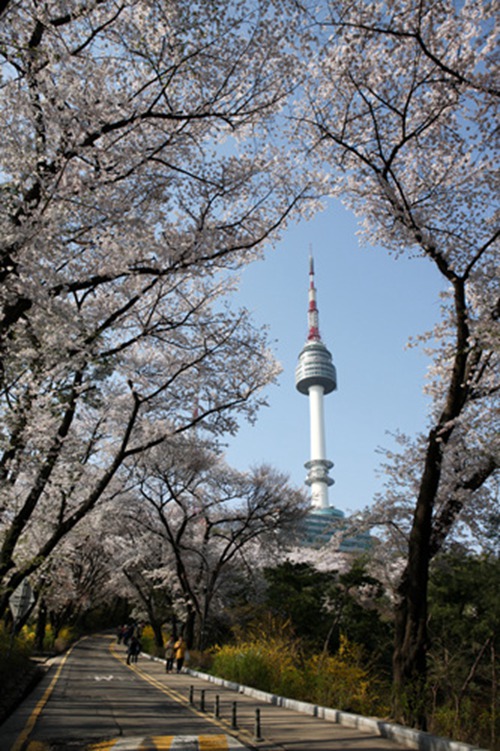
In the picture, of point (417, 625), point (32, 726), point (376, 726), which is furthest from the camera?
point (417, 625)

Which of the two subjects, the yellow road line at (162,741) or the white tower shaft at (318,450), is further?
the white tower shaft at (318,450)

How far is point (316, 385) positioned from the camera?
189 meters

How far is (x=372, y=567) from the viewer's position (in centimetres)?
2369

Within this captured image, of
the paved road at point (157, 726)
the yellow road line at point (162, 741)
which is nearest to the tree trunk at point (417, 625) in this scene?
the paved road at point (157, 726)

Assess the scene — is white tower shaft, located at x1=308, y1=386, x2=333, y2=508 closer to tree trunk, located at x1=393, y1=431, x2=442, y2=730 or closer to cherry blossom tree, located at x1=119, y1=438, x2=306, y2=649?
cherry blossom tree, located at x1=119, y1=438, x2=306, y2=649

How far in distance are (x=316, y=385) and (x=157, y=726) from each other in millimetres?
180959

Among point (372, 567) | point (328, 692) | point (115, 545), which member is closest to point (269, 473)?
point (372, 567)

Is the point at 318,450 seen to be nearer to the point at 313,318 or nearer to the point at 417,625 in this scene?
the point at 313,318

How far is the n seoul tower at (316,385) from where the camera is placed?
185 m

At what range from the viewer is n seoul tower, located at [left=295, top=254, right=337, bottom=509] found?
185 meters

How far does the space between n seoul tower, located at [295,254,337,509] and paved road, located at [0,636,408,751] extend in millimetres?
172110

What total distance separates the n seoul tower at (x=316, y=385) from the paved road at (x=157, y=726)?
17211 centimetres

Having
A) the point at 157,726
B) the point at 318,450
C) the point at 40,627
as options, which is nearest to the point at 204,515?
the point at 40,627

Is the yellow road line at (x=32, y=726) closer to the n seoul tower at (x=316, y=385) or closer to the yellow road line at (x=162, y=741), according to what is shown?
the yellow road line at (x=162, y=741)
